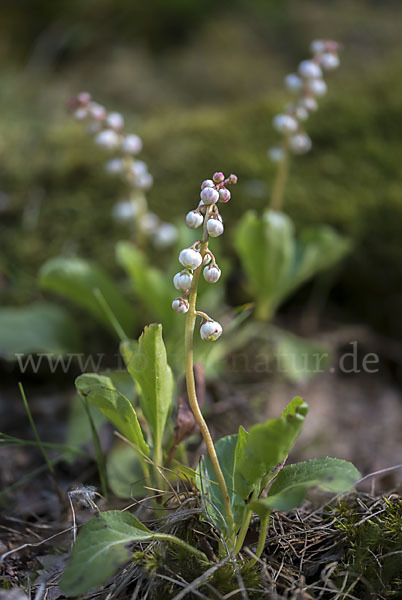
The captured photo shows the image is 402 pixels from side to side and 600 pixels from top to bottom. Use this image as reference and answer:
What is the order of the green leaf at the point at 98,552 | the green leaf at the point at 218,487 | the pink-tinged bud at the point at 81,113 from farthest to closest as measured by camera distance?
the pink-tinged bud at the point at 81,113 → the green leaf at the point at 218,487 → the green leaf at the point at 98,552

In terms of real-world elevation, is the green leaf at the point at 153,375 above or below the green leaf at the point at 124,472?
above

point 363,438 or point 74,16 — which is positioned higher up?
point 74,16

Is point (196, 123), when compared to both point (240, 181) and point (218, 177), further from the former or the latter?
point (218, 177)

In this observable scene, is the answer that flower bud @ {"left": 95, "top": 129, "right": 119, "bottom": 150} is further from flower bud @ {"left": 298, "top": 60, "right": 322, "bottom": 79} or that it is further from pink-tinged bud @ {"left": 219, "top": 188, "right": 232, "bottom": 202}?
pink-tinged bud @ {"left": 219, "top": 188, "right": 232, "bottom": 202}

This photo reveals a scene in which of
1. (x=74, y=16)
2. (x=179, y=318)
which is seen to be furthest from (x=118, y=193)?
(x=74, y=16)

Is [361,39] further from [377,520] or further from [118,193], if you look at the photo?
[377,520]

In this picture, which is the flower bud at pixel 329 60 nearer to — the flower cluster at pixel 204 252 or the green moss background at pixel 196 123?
the green moss background at pixel 196 123

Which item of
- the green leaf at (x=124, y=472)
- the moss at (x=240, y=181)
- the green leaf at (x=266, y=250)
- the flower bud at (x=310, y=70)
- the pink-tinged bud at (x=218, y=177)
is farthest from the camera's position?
the moss at (x=240, y=181)

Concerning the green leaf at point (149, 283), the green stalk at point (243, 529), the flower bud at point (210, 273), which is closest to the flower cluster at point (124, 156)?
the green leaf at point (149, 283)
